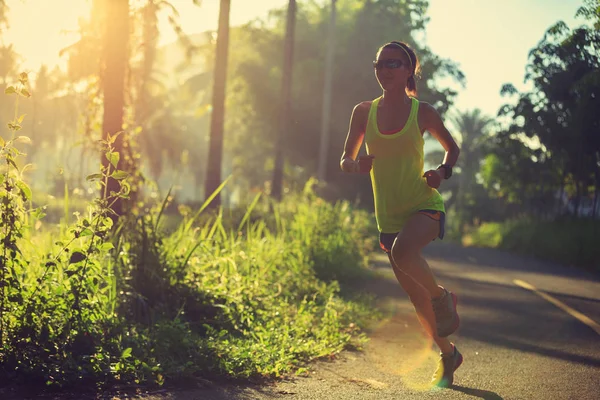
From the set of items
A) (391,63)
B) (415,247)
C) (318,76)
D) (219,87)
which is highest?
(318,76)

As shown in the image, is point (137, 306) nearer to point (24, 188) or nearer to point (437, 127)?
point (24, 188)

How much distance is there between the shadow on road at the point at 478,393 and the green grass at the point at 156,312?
1.12 m

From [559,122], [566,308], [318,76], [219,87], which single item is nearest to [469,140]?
[318,76]

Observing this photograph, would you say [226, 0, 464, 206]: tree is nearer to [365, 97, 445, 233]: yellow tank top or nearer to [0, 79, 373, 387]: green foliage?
[0, 79, 373, 387]: green foliage

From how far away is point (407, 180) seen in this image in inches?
205

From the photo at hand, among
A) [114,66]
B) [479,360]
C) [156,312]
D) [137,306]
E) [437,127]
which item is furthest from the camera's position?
[114,66]

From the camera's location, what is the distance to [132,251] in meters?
7.21

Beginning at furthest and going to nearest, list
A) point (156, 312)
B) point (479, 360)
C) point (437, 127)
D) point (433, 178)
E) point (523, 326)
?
point (523, 326) < point (156, 312) < point (479, 360) < point (437, 127) < point (433, 178)

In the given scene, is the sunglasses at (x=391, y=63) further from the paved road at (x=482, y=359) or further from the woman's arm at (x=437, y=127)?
the paved road at (x=482, y=359)

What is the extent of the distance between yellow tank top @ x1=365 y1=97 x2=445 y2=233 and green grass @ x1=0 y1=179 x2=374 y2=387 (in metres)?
1.38

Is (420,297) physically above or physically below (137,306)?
above

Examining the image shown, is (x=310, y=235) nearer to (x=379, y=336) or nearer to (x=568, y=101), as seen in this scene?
(x=379, y=336)

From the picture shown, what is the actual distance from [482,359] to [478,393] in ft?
4.60

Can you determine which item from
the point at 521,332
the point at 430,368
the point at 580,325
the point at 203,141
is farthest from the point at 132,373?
the point at 203,141
